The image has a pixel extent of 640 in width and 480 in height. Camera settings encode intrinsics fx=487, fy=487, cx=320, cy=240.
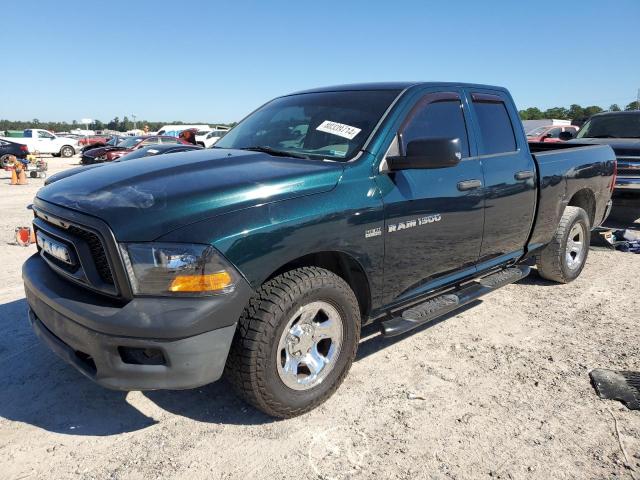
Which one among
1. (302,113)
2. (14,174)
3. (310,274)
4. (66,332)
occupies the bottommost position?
(14,174)

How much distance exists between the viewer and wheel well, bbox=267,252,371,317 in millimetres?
2824

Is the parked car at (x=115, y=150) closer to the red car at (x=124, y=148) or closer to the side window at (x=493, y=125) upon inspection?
the red car at (x=124, y=148)

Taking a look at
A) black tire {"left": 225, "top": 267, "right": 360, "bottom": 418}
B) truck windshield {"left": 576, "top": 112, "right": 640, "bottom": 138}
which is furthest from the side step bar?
truck windshield {"left": 576, "top": 112, "right": 640, "bottom": 138}

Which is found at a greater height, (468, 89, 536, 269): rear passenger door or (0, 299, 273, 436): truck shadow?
(468, 89, 536, 269): rear passenger door

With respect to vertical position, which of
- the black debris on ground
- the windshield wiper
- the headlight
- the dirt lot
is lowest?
the black debris on ground

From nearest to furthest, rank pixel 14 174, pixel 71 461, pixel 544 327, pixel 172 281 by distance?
pixel 172 281 → pixel 71 461 → pixel 544 327 → pixel 14 174

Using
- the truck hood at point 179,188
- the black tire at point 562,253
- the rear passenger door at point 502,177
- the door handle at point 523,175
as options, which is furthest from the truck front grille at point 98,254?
the black tire at point 562,253

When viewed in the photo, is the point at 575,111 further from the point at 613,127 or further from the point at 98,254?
the point at 98,254

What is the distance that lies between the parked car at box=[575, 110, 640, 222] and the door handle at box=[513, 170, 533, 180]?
13.7ft

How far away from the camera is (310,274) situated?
2680 mm

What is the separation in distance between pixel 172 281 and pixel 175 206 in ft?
1.19

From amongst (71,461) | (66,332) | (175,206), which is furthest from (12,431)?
(175,206)

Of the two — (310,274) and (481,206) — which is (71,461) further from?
(481,206)

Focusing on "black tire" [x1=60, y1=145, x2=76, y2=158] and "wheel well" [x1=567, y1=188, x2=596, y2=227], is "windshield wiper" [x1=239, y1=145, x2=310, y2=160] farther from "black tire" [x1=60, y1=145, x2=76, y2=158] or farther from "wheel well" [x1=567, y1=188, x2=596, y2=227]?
"black tire" [x1=60, y1=145, x2=76, y2=158]
